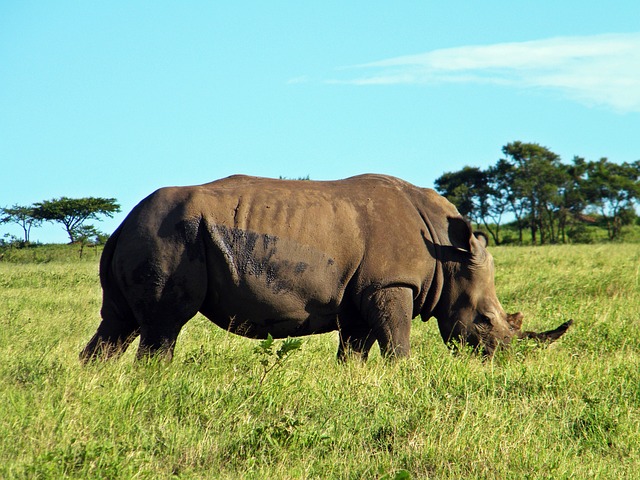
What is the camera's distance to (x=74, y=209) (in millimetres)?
40875

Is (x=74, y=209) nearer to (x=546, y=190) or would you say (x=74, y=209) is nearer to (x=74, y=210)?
(x=74, y=210)

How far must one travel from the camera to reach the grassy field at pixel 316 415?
4.44 metres

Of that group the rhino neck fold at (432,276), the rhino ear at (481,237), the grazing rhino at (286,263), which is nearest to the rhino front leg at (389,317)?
the grazing rhino at (286,263)

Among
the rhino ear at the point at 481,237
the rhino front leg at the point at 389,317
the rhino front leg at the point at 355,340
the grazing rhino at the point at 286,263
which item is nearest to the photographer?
the grazing rhino at the point at 286,263

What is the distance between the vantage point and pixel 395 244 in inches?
273

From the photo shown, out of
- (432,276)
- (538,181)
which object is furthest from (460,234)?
(538,181)

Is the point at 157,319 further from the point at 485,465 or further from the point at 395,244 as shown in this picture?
the point at 485,465

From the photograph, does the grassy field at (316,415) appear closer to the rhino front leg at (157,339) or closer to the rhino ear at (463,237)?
the rhino front leg at (157,339)

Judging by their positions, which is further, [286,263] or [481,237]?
[481,237]

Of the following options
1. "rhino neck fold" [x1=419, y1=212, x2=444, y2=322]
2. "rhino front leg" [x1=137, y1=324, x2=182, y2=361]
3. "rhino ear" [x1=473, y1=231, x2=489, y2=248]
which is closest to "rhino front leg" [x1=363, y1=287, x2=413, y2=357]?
"rhino neck fold" [x1=419, y1=212, x2=444, y2=322]

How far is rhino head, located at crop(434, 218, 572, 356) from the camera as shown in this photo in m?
7.41

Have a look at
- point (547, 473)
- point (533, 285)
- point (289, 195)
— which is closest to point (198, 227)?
point (289, 195)

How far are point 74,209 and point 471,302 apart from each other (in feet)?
119

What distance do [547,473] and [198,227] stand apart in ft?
10.7
